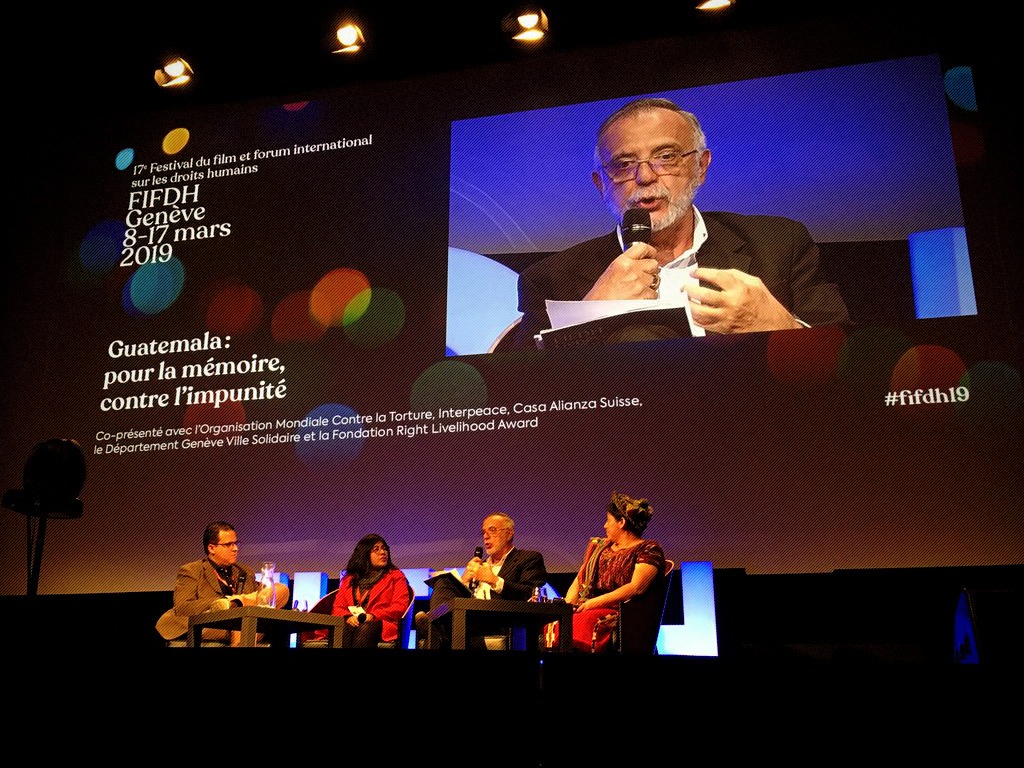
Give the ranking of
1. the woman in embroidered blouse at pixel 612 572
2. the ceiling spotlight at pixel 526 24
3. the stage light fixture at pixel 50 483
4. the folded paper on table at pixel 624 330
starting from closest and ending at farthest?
the stage light fixture at pixel 50 483, the woman in embroidered blouse at pixel 612 572, the folded paper on table at pixel 624 330, the ceiling spotlight at pixel 526 24

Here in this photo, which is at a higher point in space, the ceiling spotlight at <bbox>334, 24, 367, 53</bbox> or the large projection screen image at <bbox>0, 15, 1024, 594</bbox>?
the ceiling spotlight at <bbox>334, 24, 367, 53</bbox>

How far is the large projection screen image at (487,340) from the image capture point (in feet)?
15.5

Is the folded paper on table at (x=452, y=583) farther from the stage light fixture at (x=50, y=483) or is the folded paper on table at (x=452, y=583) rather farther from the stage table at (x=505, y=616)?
the stage light fixture at (x=50, y=483)

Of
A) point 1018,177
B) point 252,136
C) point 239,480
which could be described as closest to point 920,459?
point 1018,177

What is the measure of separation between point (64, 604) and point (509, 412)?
3.26 m

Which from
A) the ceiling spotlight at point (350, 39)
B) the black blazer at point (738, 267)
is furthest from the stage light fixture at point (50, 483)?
the ceiling spotlight at point (350, 39)

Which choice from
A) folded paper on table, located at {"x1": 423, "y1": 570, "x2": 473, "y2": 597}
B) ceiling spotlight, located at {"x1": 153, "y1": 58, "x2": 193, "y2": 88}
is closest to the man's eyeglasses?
folded paper on table, located at {"x1": 423, "y1": 570, "x2": 473, "y2": 597}

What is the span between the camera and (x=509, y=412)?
5.18 meters

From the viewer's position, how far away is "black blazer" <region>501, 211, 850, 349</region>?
16.3 feet

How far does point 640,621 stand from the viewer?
403 cm

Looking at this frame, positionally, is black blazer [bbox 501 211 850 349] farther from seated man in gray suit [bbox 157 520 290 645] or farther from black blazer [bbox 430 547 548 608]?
seated man in gray suit [bbox 157 520 290 645]

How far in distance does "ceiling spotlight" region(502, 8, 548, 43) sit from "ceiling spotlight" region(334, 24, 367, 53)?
0.85m

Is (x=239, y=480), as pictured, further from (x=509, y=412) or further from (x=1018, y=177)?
(x=1018, y=177)

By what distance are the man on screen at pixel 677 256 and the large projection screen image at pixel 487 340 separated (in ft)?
0.24
